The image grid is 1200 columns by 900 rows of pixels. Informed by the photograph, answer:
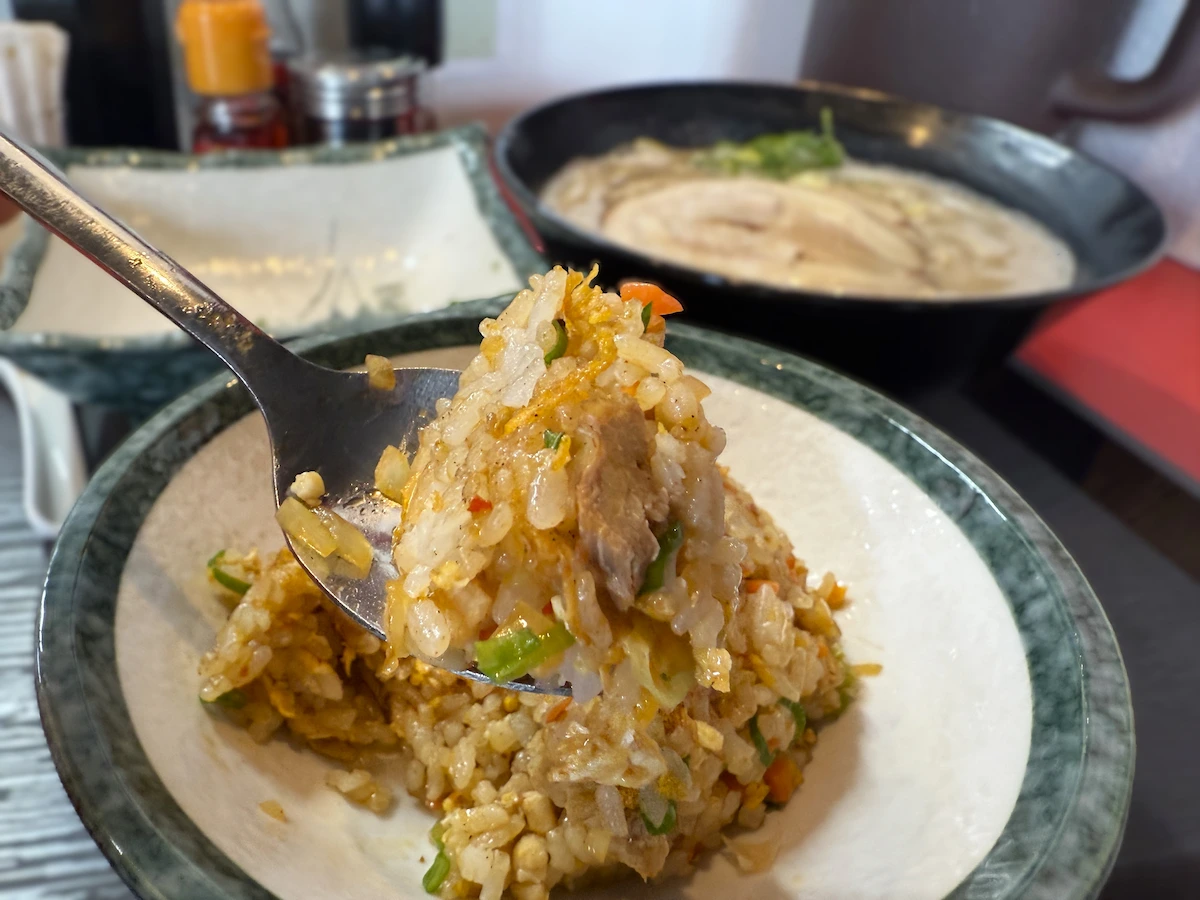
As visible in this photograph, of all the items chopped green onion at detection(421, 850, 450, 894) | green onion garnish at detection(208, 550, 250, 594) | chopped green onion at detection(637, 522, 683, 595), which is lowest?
chopped green onion at detection(421, 850, 450, 894)

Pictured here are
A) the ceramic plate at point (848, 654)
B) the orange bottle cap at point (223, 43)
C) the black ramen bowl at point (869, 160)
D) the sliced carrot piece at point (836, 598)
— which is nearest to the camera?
the ceramic plate at point (848, 654)

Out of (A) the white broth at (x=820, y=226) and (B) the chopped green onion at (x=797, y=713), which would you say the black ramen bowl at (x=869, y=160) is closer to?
(A) the white broth at (x=820, y=226)

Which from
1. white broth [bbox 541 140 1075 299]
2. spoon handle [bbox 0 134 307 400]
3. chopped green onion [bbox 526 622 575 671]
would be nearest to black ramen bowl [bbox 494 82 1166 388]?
white broth [bbox 541 140 1075 299]

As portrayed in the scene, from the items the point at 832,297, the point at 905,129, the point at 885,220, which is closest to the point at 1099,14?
the point at 905,129

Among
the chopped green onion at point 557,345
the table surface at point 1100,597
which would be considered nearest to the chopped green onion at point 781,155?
the table surface at point 1100,597

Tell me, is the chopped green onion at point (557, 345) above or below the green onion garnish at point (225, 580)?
above

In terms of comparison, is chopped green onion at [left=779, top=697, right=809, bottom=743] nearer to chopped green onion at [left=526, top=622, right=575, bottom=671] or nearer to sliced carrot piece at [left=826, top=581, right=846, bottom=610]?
sliced carrot piece at [left=826, top=581, right=846, bottom=610]

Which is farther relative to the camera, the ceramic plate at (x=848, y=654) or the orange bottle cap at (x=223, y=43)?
the orange bottle cap at (x=223, y=43)

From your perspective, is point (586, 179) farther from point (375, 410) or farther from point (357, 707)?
point (357, 707)
